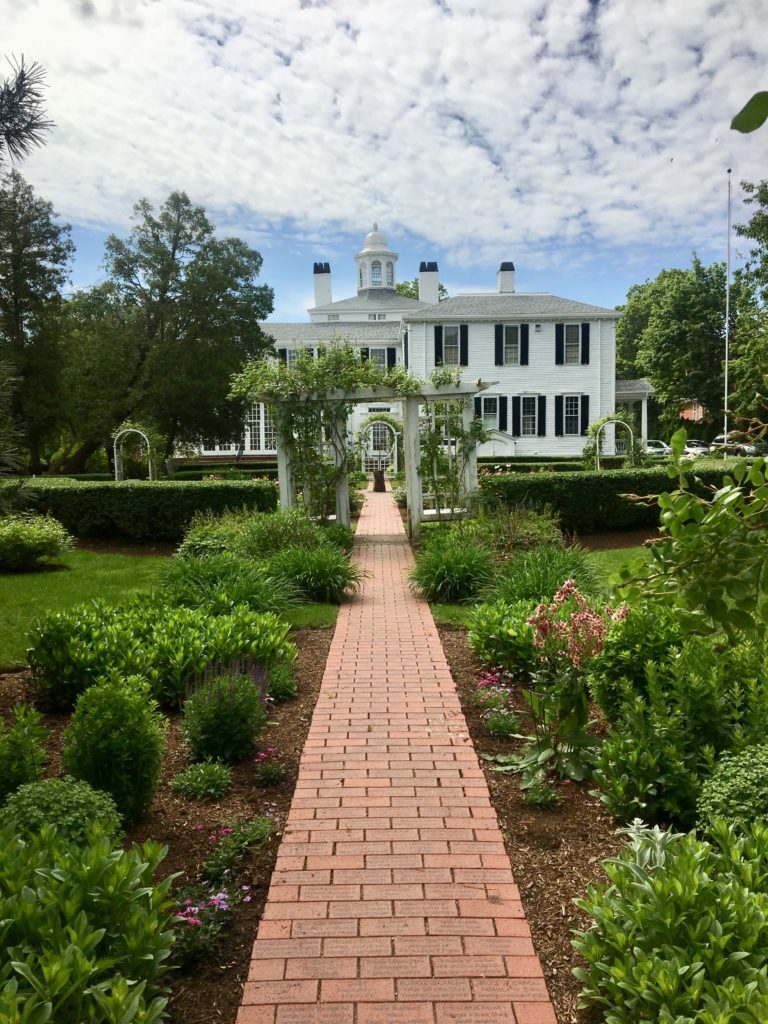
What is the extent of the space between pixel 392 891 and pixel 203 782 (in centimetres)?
121

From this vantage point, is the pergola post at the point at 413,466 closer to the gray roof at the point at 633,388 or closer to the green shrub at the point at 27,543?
the green shrub at the point at 27,543

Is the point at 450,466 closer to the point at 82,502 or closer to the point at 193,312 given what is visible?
the point at 82,502

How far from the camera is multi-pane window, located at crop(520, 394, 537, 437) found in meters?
28.8

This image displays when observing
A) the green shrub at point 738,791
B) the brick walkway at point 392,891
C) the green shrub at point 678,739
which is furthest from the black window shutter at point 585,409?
the green shrub at point 738,791

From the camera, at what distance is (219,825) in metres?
3.53

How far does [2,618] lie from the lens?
24.3ft

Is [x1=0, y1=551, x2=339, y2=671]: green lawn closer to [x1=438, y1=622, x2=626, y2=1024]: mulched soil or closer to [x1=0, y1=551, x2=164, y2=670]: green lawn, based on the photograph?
[x1=0, y1=551, x2=164, y2=670]: green lawn

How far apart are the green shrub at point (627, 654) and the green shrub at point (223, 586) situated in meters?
3.08

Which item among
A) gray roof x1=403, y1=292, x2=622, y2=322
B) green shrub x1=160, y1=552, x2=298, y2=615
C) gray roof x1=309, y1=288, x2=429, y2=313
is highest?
gray roof x1=309, y1=288, x2=429, y2=313

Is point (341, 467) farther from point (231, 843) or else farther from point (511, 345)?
point (511, 345)

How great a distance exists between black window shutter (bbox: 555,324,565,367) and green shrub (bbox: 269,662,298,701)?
82.4 feet

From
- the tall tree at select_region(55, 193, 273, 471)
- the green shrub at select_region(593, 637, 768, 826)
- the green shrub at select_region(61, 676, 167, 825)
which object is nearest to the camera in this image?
the green shrub at select_region(593, 637, 768, 826)

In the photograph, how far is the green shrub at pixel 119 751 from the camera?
3.41 m

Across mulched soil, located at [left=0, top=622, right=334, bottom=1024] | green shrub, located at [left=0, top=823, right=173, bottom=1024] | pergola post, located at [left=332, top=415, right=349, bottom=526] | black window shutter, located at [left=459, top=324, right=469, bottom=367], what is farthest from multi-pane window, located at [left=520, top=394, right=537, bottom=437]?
green shrub, located at [left=0, top=823, right=173, bottom=1024]
